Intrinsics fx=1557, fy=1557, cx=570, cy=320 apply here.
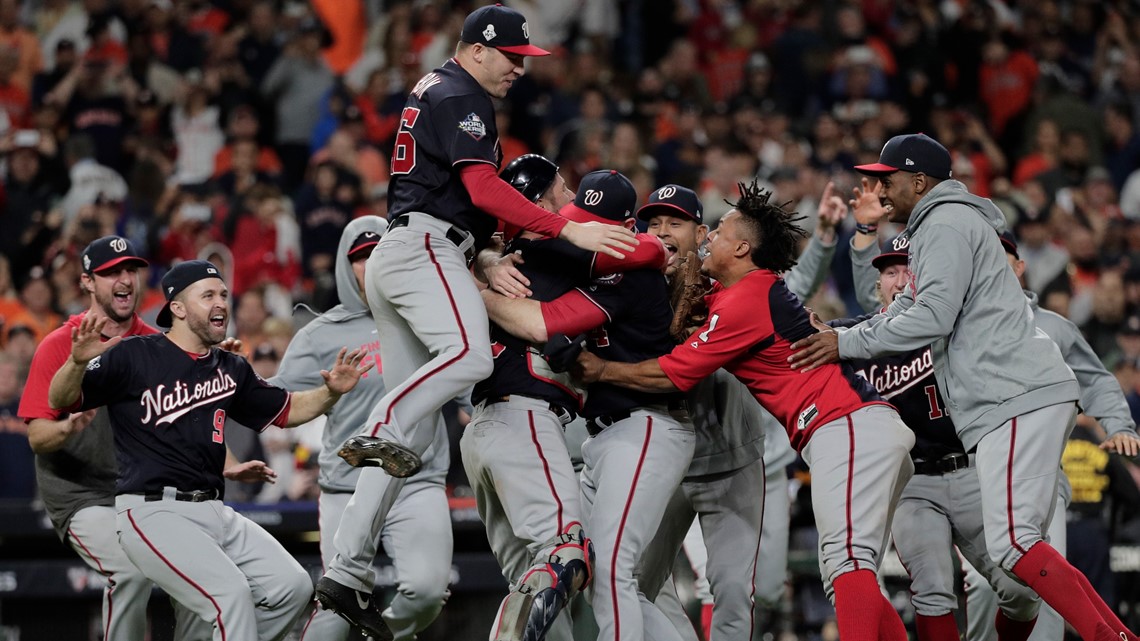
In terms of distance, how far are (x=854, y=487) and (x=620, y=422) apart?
1025mm

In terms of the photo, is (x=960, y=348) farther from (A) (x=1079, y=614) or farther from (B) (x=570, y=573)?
(B) (x=570, y=573)

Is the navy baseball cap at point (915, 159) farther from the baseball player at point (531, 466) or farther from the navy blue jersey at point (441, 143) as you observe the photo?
the navy blue jersey at point (441, 143)

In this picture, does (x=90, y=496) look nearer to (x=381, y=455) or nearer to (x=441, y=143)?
(x=381, y=455)

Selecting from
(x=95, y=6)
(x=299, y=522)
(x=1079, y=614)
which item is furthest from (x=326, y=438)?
(x=95, y=6)

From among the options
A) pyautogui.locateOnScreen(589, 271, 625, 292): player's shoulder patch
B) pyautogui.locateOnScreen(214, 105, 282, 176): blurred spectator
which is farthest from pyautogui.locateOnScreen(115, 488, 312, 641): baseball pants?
pyautogui.locateOnScreen(214, 105, 282, 176): blurred spectator

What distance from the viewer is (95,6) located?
1594 centimetres

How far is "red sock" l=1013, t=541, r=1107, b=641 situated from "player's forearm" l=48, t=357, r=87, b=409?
160 inches

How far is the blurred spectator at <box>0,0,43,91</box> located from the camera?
1562 centimetres

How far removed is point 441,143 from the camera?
649 centimetres

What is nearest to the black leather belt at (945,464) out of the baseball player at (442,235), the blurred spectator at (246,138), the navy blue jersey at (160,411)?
the baseball player at (442,235)

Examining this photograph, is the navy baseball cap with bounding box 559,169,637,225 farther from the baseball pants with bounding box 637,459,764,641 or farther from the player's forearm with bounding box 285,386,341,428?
the player's forearm with bounding box 285,386,341,428

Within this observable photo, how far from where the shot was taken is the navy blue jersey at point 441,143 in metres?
6.44

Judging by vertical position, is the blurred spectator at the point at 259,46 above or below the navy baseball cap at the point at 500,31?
below

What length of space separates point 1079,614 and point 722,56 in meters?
11.3
